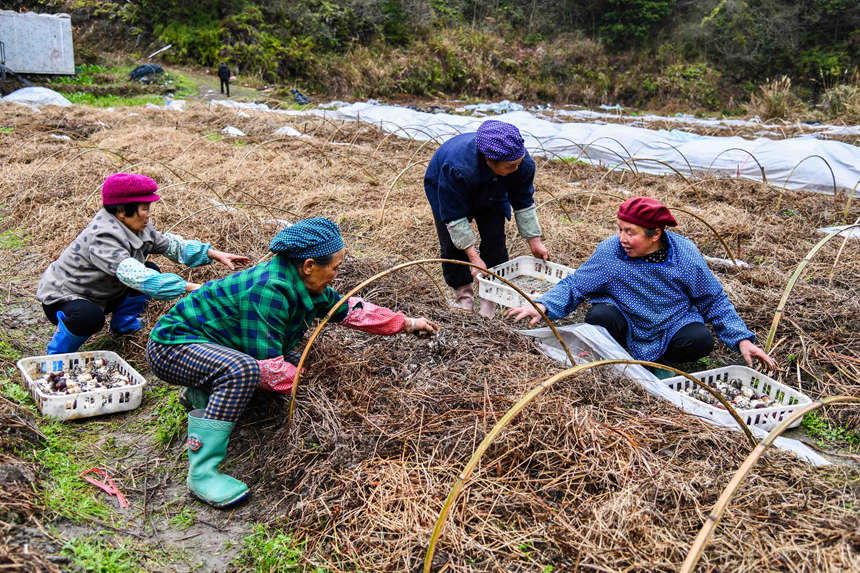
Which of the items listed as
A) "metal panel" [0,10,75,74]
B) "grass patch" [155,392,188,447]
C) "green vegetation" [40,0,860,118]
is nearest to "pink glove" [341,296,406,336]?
"grass patch" [155,392,188,447]

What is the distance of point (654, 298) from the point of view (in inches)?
118

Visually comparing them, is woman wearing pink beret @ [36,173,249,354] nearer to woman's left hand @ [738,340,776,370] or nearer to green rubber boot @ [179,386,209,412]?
green rubber boot @ [179,386,209,412]

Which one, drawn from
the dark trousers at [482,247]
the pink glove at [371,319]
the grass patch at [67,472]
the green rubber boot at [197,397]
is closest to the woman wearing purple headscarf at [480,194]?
the dark trousers at [482,247]

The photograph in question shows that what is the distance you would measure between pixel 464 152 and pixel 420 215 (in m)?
2.54

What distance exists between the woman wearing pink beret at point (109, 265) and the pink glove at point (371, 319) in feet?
2.30

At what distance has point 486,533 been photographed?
1.92 m

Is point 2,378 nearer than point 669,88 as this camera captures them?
Yes

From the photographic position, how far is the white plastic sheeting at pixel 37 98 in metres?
12.5

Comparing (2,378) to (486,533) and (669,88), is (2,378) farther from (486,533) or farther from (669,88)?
(669,88)

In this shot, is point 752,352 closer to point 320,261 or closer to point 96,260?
point 320,261

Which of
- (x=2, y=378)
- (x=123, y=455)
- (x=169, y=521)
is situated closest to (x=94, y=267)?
(x=2, y=378)

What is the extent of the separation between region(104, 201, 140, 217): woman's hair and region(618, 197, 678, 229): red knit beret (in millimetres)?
2196

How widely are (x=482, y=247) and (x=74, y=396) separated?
2.35m

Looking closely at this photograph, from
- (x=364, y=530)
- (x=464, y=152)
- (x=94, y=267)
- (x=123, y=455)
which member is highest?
(x=464, y=152)
